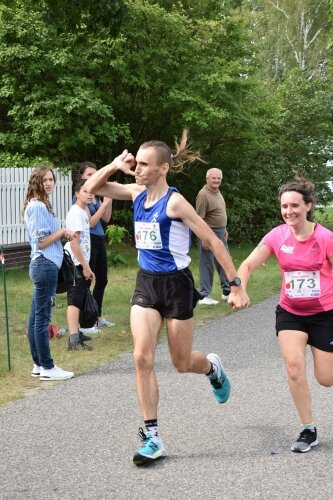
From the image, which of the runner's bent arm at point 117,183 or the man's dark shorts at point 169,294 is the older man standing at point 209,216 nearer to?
the runner's bent arm at point 117,183

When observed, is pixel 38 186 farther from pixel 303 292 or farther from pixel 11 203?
pixel 11 203

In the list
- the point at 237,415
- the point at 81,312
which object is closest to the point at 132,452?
the point at 237,415

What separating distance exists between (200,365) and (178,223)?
113 centimetres

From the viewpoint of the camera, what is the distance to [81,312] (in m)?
9.28

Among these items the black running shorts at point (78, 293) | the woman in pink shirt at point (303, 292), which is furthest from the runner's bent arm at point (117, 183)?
the black running shorts at point (78, 293)

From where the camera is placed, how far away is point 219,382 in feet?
21.4

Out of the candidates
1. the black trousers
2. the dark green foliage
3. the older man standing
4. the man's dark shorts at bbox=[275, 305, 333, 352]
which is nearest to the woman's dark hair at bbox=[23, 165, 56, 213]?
the black trousers

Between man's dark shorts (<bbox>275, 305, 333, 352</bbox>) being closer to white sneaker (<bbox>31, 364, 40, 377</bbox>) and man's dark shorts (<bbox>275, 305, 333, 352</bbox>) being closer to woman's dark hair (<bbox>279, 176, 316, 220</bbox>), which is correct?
woman's dark hair (<bbox>279, 176, 316, 220</bbox>)

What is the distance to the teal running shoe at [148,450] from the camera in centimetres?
527

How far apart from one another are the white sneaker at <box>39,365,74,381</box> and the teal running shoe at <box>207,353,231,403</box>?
1.73 meters

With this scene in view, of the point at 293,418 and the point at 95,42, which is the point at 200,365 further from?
the point at 95,42

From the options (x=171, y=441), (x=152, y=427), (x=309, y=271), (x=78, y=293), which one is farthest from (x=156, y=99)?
(x=152, y=427)

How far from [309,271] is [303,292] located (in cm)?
14

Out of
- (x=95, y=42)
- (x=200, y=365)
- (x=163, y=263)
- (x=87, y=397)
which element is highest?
(x=95, y=42)
